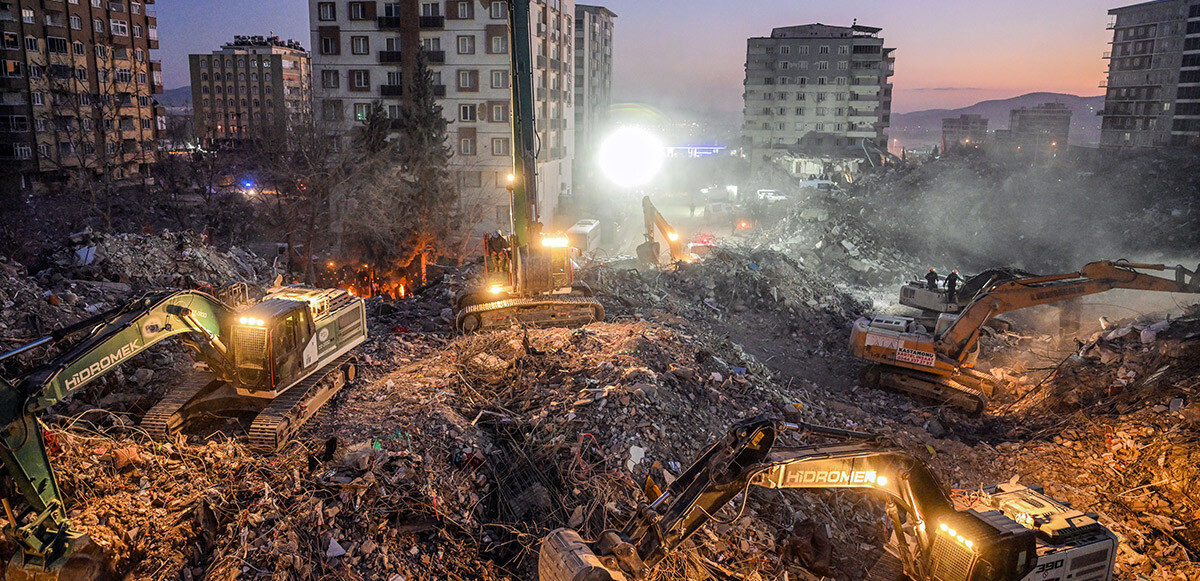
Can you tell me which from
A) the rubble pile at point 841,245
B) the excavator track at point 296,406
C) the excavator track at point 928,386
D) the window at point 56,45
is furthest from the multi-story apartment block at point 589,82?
the excavator track at point 296,406

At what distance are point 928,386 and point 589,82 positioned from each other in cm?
5000

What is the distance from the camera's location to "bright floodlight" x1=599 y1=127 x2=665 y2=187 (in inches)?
2133

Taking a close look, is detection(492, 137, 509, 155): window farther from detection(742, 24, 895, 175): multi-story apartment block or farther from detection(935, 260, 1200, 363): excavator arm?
detection(742, 24, 895, 175): multi-story apartment block

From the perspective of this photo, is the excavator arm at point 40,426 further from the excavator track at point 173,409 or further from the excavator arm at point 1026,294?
the excavator arm at point 1026,294

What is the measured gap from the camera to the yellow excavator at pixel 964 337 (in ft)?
45.2

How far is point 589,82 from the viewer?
60.1 metres

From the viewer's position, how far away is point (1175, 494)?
31.5 ft

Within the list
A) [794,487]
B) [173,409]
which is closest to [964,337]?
[794,487]

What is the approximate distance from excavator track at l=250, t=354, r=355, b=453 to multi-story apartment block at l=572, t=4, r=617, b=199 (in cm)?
4283

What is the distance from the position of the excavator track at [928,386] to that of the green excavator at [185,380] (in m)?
10.1

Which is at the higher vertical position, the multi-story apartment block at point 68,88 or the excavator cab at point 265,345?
the multi-story apartment block at point 68,88

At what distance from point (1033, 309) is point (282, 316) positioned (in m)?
20.1

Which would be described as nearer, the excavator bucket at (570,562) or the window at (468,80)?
the excavator bucket at (570,562)

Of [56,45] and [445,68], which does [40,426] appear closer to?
[445,68]
